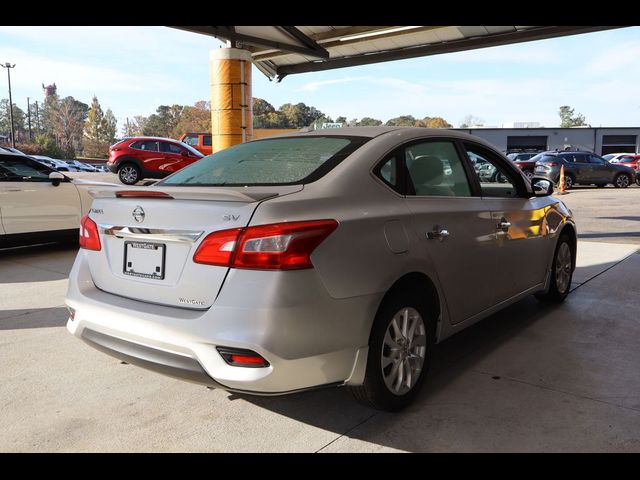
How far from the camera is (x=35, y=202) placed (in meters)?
7.47

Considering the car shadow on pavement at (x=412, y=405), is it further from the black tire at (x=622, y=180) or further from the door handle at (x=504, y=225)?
the black tire at (x=622, y=180)

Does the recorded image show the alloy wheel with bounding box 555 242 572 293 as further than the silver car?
Yes

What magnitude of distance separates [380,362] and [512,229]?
1.81 meters

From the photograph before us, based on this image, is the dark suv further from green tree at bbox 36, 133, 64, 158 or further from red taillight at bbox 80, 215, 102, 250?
green tree at bbox 36, 133, 64, 158

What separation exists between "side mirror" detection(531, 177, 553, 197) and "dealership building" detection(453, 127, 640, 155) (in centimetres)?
5742

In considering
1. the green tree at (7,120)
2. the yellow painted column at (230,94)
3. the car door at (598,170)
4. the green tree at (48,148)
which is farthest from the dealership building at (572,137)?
the green tree at (7,120)

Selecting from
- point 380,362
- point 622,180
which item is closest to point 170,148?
point 380,362

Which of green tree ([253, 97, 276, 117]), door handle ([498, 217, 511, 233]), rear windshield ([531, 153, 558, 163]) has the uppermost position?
green tree ([253, 97, 276, 117])

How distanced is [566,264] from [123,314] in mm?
4169

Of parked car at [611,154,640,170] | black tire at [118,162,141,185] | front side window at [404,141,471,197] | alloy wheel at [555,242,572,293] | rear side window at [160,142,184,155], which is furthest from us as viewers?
parked car at [611,154,640,170]

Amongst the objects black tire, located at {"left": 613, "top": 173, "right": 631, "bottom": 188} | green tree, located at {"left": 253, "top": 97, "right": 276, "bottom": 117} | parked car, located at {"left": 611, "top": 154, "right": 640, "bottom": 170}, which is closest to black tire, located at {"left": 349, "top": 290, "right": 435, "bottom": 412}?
black tire, located at {"left": 613, "top": 173, "right": 631, "bottom": 188}

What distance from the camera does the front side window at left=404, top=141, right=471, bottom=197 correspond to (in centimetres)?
320
